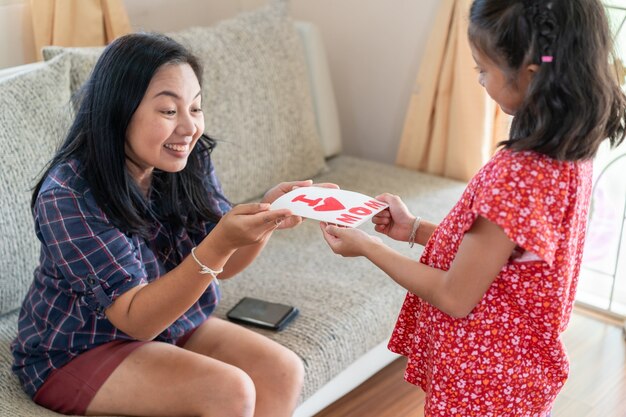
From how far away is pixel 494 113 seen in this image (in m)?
2.73

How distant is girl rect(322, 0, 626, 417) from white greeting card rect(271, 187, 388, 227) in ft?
0.10

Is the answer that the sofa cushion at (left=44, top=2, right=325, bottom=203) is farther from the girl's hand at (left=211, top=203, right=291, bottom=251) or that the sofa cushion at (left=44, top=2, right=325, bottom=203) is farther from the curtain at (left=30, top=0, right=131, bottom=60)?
the girl's hand at (left=211, top=203, right=291, bottom=251)

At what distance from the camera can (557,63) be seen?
3.89 ft

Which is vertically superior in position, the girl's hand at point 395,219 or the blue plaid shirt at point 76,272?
the girl's hand at point 395,219

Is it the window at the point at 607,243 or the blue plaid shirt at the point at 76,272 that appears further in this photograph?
the window at the point at 607,243

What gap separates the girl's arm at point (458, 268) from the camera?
1.24 meters

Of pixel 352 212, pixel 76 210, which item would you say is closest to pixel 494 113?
pixel 352 212

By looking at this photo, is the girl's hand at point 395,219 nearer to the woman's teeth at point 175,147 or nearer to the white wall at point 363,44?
the woman's teeth at point 175,147

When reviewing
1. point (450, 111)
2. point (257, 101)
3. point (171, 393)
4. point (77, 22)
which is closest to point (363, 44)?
point (450, 111)

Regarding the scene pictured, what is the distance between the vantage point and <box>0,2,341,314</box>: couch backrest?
191cm

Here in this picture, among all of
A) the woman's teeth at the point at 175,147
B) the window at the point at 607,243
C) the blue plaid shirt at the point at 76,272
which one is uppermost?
the woman's teeth at the point at 175,147

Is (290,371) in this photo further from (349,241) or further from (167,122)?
(167,122)

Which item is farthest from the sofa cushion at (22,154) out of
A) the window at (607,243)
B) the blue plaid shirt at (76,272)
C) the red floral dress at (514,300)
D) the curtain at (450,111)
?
the window at (607,243)

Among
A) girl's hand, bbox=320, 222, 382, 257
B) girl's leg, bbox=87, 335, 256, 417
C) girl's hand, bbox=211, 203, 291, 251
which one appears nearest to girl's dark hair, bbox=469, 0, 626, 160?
girl's hand, bbox=320, 222, 382, 257
